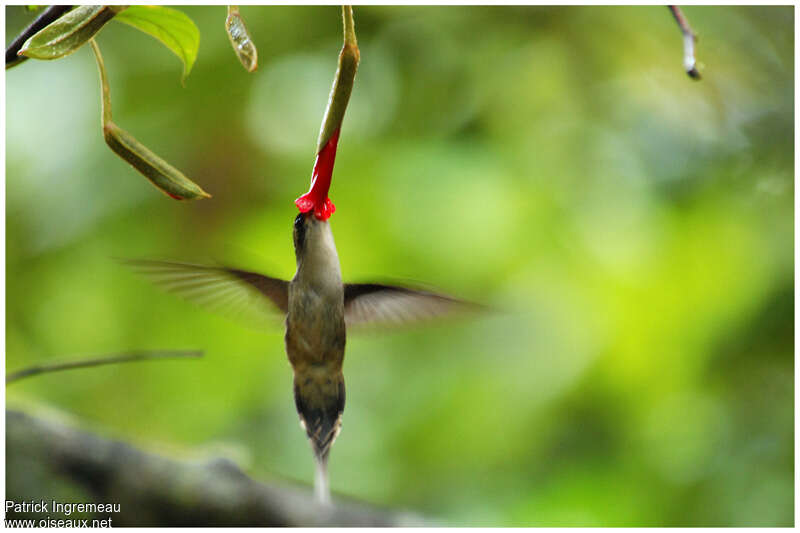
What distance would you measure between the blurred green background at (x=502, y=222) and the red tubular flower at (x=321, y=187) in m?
0.95

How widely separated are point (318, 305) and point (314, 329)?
23 millimetres

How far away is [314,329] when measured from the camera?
2.02 feet

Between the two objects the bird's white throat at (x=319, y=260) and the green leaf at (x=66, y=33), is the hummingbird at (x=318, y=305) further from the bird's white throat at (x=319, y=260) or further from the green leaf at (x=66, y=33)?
the green leaf at (x=66, y=33)

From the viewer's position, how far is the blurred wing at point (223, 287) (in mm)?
638

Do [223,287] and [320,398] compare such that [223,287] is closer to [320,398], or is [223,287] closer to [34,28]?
[320,398]

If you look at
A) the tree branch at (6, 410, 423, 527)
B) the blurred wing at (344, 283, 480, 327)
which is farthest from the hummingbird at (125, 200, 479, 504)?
the tree branch at (6, 410, 423, 527)

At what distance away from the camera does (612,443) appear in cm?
164

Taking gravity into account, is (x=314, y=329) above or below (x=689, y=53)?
below

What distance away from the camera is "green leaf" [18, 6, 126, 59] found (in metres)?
0.42

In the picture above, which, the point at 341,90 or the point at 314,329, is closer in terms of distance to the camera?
the point at 341,90

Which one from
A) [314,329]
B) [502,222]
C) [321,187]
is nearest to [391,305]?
[314,329]

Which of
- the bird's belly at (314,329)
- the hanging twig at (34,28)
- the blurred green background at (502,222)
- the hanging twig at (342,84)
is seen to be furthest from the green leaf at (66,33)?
the blurred green background at (502,222)

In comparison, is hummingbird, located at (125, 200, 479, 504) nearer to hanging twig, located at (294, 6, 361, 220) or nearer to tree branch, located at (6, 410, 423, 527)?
hanging twig, located at (294, 6, 361, 220)

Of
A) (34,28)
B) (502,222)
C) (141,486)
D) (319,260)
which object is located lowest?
(141,486)
